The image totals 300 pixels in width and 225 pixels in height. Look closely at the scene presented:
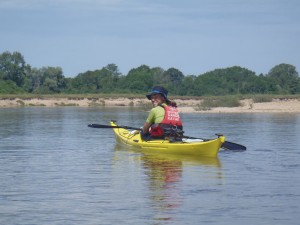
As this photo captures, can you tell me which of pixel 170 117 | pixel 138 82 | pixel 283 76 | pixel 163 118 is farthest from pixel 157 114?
pixel 283 76

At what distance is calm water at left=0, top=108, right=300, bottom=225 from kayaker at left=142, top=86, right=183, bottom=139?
0.66 metres

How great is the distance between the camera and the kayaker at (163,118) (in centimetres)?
1747

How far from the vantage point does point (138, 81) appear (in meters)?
85.1

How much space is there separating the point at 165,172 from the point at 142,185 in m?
1.86

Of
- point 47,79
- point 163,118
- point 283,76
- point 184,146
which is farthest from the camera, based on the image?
point 283,76

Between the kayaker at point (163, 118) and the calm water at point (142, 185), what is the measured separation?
66 cm

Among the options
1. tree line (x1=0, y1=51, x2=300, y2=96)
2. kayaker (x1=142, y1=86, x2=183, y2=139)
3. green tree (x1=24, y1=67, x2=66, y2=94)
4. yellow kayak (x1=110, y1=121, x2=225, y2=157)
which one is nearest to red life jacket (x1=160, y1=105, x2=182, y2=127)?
kayaker (x1=142, y1=86, x2=183, y2=139)

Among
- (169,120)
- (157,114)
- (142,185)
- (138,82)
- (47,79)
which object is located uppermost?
(47,79)

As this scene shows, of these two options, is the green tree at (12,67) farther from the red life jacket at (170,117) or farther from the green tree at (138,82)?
the red life jacket at (170,117)

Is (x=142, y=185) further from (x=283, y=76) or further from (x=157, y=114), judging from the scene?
(x=283, y=76)

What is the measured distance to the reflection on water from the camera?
420 inches

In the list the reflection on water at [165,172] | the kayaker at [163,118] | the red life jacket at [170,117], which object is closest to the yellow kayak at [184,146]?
the reflection on water at [165,172]

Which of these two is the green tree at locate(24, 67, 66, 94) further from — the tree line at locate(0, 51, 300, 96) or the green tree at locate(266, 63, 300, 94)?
the green tree at locate(266, 63, 300, 94)

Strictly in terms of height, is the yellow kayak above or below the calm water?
above
